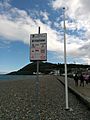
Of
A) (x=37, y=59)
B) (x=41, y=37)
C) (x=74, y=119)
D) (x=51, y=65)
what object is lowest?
(x=74, y=119)

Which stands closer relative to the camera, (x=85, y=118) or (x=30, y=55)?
(x=30, y=55)

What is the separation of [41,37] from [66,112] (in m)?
6.30

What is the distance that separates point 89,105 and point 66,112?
5.09ft

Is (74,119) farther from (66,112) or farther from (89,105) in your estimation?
(89,105)

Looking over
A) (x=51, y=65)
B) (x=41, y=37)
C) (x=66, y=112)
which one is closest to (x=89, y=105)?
(x=66, y=112)

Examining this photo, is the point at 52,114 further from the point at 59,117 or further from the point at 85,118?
the point at 85,118

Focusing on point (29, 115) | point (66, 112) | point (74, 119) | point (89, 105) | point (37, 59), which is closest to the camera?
point (37, 59)

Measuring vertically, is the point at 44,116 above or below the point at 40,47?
below

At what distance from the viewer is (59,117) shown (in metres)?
11.9

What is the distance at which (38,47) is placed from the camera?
776 centimetres

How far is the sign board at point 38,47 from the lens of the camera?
7.65 meters

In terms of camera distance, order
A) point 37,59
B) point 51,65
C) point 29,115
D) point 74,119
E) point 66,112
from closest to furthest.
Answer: point 37,59 < point 74,119 < point 29,115 < point 66,112 < point 51,65

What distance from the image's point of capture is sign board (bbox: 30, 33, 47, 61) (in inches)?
301

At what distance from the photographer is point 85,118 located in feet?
38.6
